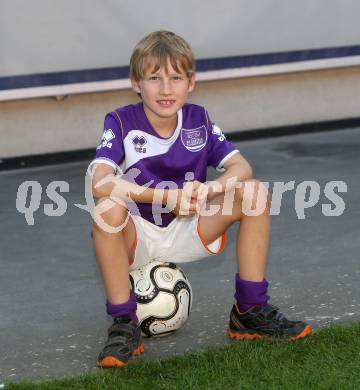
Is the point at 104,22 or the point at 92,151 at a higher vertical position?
the point at 104,22

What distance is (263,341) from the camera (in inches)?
168

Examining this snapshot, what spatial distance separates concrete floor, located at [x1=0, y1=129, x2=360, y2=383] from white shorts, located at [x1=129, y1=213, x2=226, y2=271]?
35 cm

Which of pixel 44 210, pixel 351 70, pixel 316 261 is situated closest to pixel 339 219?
pixel 316 261

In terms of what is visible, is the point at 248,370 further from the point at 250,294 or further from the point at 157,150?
the point at 157,150

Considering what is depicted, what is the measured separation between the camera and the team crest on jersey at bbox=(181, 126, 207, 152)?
173 inches

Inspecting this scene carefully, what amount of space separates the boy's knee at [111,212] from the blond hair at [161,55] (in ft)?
1.95

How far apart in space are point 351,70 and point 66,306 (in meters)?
5.43

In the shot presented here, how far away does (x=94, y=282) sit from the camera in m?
5.28

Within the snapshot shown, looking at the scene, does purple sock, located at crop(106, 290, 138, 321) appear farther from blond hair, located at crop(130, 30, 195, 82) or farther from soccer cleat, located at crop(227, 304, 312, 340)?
blond hair, located at crop(130, 30, 195, 82)

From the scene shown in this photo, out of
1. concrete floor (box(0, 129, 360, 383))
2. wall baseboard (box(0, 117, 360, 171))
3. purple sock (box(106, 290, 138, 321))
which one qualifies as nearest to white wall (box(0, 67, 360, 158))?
wall baseboard (box(0, 117, 360, 171))

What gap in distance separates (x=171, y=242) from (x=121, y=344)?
0.53 meters

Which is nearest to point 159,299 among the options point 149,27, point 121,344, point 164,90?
point 121,344

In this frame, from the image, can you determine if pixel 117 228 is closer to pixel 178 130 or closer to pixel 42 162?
pixel 178 130

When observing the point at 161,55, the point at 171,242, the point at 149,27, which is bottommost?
the point at 171,242
